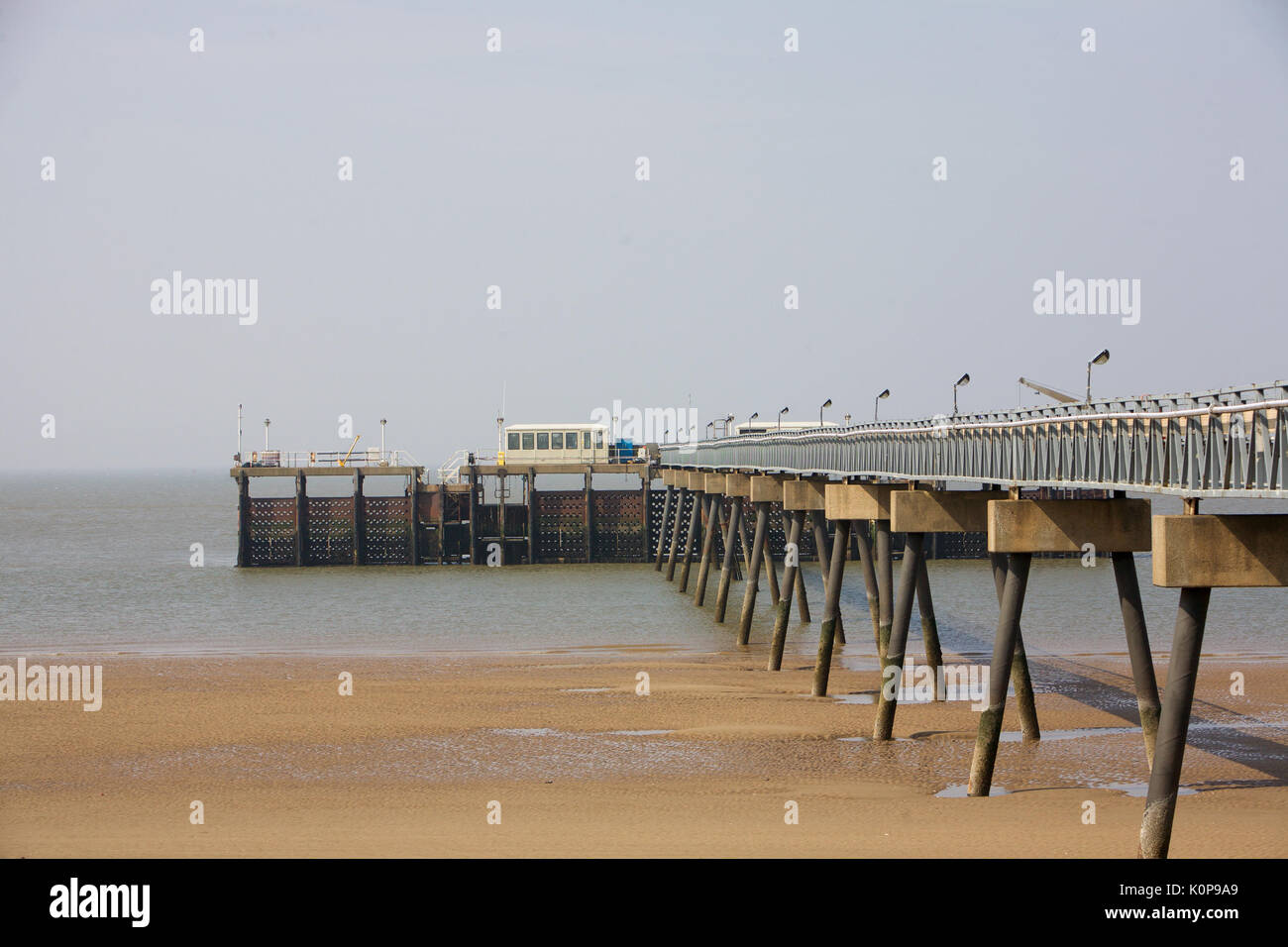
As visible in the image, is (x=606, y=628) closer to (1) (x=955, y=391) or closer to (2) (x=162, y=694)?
(2) (x=162, y=694)

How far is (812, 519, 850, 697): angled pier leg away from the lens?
24312 millimetres

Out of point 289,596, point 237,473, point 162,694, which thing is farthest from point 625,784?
point 237,473

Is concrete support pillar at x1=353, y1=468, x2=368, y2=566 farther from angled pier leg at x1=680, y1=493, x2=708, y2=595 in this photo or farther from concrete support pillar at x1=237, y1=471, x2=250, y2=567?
angled pier leg at x1=680, y1=493, x2=708, y2=595

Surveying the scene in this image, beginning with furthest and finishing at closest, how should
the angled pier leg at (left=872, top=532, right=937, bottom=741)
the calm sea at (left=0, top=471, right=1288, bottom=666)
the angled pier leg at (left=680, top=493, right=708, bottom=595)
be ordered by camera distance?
the angled pier leg at (left=680, top=493, right=708, bottom=595), the calm sea at (left=0, top=471, right=1288, bottom=666), the angled pier leg at (left=872, top=532, right=937, bottom=741)

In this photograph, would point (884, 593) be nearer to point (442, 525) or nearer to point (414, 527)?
point (414, 527)

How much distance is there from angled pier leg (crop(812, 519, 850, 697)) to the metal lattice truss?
4.31 feet

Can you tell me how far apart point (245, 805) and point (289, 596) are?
3041cm

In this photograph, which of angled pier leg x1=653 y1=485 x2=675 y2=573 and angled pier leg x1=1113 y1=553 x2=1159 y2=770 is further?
angled pier leg x1=653 y1=485 x2=675 y2=573

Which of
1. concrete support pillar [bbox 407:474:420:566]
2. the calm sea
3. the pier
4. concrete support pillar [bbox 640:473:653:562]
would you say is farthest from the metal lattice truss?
concrete support pillar [bbox 407:474:420:566]

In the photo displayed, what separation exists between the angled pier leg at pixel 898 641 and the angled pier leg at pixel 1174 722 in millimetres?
6562

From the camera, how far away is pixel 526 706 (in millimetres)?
24312

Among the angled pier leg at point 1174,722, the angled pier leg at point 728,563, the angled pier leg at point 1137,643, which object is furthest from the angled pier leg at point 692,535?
the angled pier leg at point 1174,722

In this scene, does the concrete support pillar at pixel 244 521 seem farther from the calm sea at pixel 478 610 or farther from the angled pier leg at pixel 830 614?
the angled pier leg at pixel 830 614

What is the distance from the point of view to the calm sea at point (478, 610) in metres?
34.1
